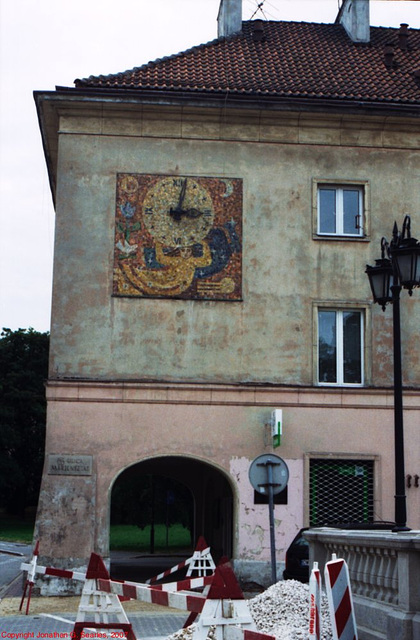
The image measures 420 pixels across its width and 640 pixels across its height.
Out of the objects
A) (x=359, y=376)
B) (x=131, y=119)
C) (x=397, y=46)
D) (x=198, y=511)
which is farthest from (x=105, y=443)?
(x=397, y=46)

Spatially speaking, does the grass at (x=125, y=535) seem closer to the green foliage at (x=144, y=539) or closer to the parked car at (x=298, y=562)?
the green foliage at (x=144, y=539)

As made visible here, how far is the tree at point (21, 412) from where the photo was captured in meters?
69.8

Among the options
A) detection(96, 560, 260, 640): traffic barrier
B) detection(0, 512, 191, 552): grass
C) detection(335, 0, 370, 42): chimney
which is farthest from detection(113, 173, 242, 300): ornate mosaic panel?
detection(0, 512, 191, 552): grass

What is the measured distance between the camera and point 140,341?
24.5 metres

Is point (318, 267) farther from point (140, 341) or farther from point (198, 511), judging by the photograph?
point (198, 511)

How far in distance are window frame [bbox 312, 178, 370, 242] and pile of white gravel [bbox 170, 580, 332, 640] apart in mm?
12551

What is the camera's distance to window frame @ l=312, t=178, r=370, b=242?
25578 millimetres

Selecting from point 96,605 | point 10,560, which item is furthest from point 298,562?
point 10,560

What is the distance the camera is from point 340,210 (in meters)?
26.0

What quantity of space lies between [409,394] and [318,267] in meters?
3.82

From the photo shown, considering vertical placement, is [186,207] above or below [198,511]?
above

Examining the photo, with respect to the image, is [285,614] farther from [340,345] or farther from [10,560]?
[10,560]

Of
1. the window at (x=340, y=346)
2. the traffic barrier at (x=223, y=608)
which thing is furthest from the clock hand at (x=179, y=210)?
the traffic barrier at (x=223, y=608)

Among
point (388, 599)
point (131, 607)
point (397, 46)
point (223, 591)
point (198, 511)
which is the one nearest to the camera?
point (223, 591)
